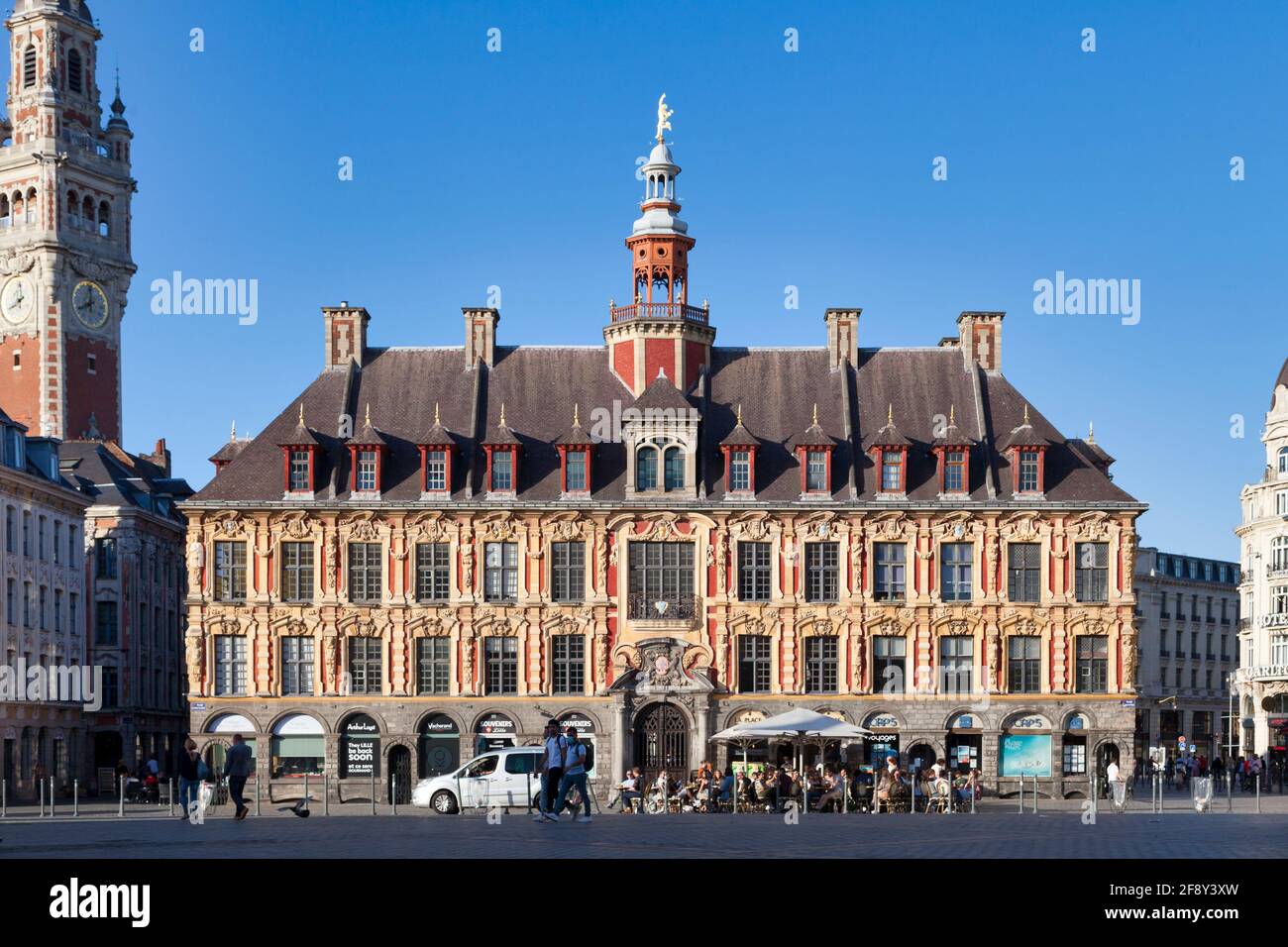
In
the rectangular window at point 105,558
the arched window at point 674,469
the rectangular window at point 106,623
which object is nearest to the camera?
the arched window at point 674,469

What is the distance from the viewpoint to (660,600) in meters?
69.5

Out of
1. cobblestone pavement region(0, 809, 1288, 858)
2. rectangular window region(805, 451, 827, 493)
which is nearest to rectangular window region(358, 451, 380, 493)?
rectangular window region(805, 451, 827, 493)

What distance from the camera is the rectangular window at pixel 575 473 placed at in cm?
7031

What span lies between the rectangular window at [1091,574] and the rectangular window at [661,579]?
1357 cm

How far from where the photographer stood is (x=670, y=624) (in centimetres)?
6925

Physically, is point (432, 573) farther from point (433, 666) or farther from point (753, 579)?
point (753, 579)

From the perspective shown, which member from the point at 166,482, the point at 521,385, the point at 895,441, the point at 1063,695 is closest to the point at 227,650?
the point at 521,385

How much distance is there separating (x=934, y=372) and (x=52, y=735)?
38941 millimetres

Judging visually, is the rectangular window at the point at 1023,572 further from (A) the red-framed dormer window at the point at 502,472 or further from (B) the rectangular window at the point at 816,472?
(A) the red-framed dormer window at the point at 502,472

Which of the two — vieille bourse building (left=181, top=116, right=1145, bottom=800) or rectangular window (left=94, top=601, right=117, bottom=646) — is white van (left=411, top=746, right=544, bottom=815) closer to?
vieille bourse building (left=181, top=116, right=1145, bottom=800)

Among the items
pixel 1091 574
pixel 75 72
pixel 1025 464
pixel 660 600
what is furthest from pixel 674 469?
pixel 75 72

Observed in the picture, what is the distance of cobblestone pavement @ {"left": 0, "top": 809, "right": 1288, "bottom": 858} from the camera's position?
98.2 feet

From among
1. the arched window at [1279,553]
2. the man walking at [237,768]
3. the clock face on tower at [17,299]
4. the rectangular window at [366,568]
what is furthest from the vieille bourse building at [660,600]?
the clock face on tower at [17,299]

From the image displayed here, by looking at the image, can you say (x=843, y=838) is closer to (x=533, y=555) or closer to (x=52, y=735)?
(x=533, y=555)
